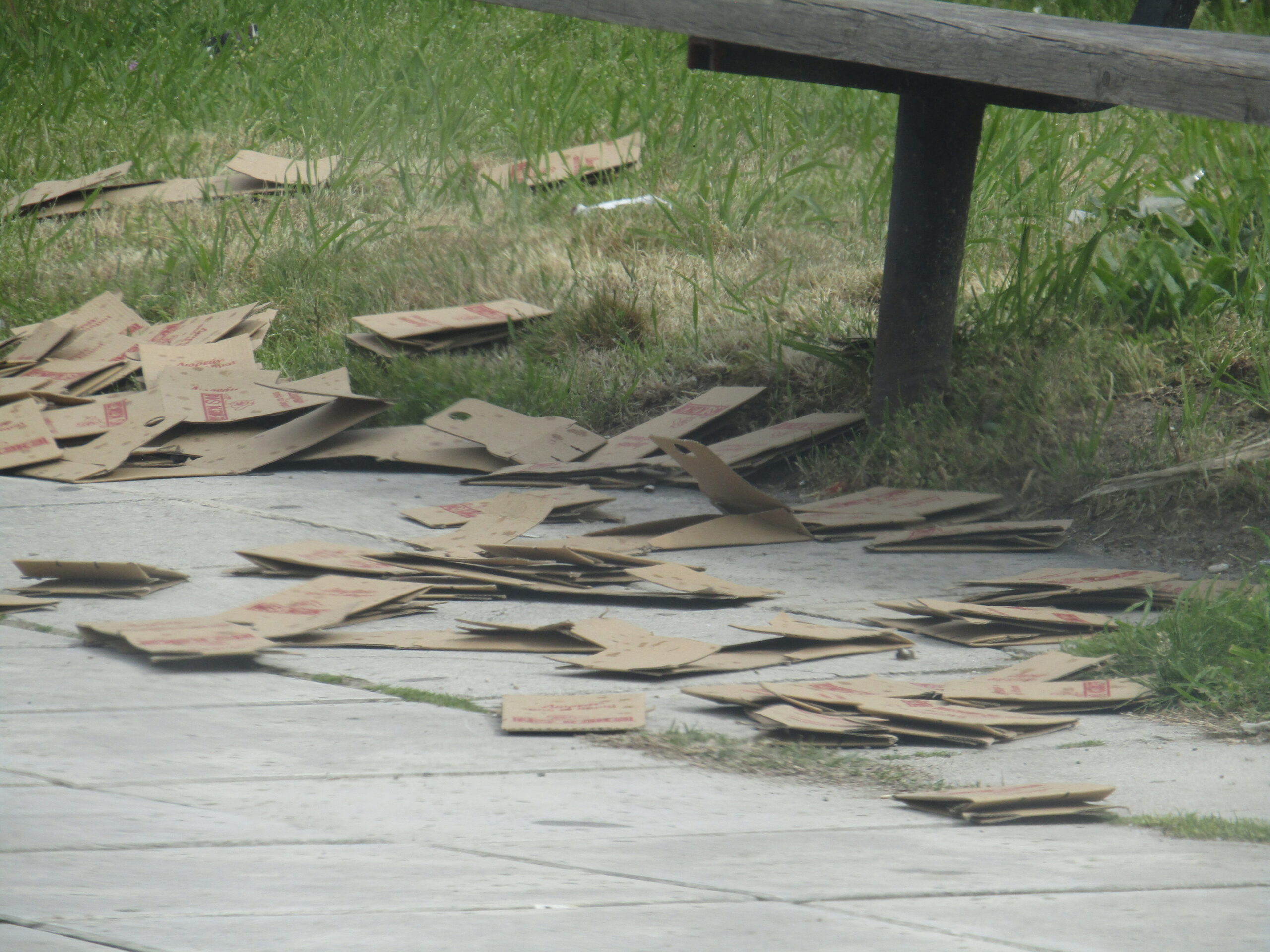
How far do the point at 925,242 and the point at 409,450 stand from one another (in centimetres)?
170

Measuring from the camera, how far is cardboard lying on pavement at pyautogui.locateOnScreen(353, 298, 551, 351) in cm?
539

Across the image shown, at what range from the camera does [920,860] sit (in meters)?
1.73

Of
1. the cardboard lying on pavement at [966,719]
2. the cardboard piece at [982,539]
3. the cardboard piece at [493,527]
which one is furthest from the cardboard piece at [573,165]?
the cardboard lying on pavement at [966,719]

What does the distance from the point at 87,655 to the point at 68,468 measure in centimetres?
190

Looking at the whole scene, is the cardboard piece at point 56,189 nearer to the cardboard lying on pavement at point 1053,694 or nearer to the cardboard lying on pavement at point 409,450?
the cardboard lying on pavement at point 409,450

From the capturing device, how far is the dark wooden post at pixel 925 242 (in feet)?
13.6

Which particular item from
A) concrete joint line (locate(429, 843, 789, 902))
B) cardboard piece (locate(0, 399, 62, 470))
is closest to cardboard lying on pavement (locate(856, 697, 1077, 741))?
concrete joint line (locate(429, 843, 789, 902))

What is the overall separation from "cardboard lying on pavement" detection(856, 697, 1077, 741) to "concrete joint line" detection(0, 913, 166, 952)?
53.8 inches

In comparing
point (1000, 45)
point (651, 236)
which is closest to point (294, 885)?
point (1000, 45)

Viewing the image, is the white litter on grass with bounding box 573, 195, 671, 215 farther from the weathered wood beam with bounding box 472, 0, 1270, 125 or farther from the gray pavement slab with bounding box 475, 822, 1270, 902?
the gray pavement slab with bounding box 475, 822, 1270, 902

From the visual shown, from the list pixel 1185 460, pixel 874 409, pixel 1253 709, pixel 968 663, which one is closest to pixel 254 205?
pixel 874 409

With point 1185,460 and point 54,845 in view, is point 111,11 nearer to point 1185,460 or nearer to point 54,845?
point 1185,460

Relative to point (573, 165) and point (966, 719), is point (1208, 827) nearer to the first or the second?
point (966, 719)

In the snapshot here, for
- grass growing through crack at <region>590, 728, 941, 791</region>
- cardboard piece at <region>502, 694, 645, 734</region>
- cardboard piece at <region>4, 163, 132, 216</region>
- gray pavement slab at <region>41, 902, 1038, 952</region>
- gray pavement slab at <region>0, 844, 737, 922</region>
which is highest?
cardboard piece at <region>4, 163, 132, 216</region>
